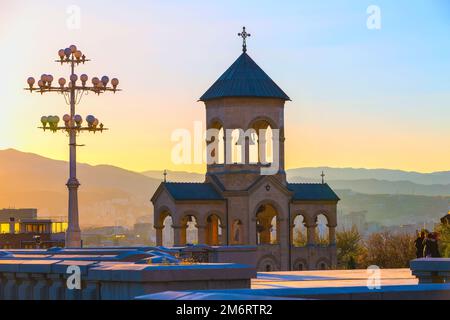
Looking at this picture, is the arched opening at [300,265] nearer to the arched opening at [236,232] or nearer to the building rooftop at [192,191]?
the arched opening at [236,232]

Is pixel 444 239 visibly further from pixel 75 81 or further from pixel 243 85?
pixel 75 81

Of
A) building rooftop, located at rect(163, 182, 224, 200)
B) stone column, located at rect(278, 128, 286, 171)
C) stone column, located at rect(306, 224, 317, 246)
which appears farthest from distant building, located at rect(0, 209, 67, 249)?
stone column, located at rect(306, 224, 317, 246)

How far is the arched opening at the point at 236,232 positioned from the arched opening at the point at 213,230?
941 mm

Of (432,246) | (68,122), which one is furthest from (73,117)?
(432,246)

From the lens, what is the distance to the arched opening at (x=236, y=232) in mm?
83131

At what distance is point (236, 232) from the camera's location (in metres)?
84.5

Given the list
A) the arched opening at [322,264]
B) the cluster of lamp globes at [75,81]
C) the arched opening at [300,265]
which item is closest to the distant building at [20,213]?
the arched opening at [322,264]

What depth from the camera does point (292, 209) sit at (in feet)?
280

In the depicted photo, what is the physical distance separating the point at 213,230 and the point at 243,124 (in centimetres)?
700

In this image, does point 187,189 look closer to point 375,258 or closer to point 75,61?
point 375,258
